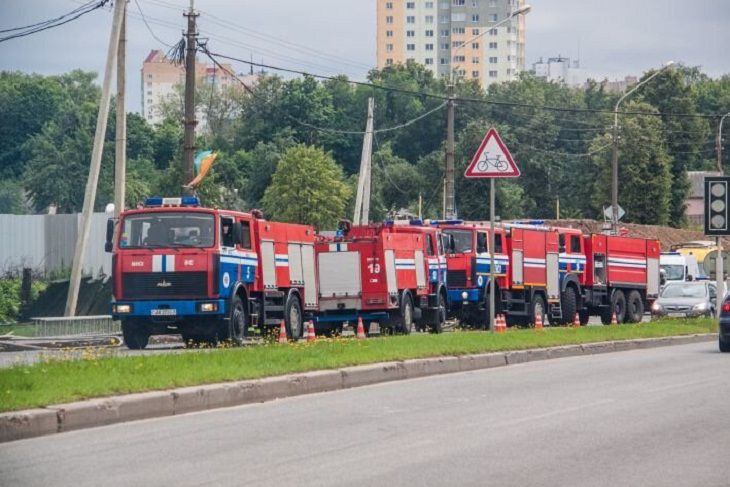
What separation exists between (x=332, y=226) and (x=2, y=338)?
46221 millimetres

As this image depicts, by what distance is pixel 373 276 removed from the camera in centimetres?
3256

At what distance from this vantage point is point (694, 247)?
209ft

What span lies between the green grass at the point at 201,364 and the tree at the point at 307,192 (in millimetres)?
47791

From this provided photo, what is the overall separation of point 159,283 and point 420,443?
1607 cm

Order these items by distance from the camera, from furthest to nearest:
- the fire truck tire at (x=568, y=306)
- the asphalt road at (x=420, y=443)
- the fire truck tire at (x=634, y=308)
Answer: the fire truck tire at (x=634, y=308)
the fire truck tire at (x=568, y=306)
the asphalt road at (x=420, y=443)

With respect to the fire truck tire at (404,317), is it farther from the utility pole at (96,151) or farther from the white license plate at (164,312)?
the utility pole at (96,151)

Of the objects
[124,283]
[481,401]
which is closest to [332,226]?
[124,283]

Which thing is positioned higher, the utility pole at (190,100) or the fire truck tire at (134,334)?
the utility pole at (190,100)

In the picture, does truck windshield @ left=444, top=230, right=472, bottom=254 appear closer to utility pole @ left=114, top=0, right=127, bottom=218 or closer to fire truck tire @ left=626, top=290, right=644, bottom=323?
utility pole @ left=114, top=0, right=127, bottom=218

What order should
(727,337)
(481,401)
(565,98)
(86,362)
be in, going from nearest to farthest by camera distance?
(481,401) < (86,362) < (727,337) < (565,98)

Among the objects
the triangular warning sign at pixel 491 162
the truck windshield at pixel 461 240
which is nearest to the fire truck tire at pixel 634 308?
the truck windshield at pixel 461 240

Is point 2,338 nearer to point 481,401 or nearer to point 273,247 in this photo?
point 273,247

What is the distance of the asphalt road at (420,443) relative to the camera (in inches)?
404

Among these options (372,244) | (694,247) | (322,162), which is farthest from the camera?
(322,162)
